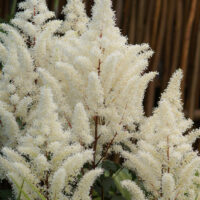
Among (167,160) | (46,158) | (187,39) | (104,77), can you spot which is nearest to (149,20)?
(187,39)

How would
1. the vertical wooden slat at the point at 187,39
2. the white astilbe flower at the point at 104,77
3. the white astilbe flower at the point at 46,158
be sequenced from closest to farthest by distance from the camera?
the white astilbe flower at the point at 46,158
the white astilbe flower at the point at 104,77
the vertical wooden slat at the point at 187,39

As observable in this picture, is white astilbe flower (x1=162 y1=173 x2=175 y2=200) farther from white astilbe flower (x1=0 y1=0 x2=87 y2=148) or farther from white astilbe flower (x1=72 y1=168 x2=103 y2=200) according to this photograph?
white astilbe flower (x1=0 y1=0 x2=87 y2=148)

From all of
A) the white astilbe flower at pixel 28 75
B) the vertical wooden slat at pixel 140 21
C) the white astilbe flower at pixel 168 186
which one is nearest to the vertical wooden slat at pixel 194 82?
the vertical wooden slat at pixel 140 21

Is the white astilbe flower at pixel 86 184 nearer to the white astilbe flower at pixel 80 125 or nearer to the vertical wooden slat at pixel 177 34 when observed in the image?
the white astilbe flower at pixel 80 125

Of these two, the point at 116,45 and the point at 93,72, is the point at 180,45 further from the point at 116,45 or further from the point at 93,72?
the point at 93,72

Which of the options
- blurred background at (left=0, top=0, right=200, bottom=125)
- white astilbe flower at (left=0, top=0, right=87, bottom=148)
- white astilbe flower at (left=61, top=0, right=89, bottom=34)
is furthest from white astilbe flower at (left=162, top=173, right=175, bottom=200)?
blurred background at (left=0, top=0, right=200, bottom=125)

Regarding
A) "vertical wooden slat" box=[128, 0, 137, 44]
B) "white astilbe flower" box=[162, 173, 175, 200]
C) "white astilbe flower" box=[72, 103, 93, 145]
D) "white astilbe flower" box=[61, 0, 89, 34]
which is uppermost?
"vertical wooden slat" box=[128, 0, 137, 44]

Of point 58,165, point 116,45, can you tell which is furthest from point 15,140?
point 116,45
